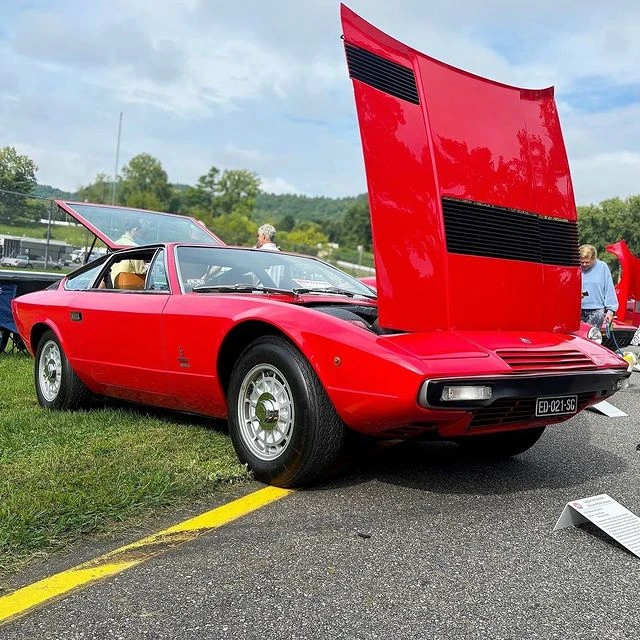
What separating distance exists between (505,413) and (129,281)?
110 inches

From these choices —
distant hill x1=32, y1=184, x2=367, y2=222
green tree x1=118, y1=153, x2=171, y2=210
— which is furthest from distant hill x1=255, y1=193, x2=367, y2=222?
green tree x1=118, y1=153, x2=171, y2=210

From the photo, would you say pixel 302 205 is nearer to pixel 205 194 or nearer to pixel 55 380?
pixel 205 194

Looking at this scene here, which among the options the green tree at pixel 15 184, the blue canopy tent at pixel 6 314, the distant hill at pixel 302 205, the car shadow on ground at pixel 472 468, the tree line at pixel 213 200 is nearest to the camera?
the car shadow on ground at pixel 472 468

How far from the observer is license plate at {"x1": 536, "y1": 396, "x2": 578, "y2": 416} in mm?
3346

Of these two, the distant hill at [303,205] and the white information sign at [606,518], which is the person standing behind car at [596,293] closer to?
the white information sign at [606,518]

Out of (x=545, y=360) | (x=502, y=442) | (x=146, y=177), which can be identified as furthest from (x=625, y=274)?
(x=146, y=177)

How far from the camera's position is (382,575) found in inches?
98.2

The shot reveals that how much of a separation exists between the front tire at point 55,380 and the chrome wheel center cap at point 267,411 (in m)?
2.04

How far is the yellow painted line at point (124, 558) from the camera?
2237 millimetres

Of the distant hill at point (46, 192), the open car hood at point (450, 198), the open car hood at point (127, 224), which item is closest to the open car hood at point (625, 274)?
the open car hood at point (127, 224)

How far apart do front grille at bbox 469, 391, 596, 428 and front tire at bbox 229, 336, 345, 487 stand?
0.64m

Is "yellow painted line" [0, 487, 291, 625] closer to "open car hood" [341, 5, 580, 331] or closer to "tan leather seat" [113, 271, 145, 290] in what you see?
"open car hood" [341, 5, 580, 331]

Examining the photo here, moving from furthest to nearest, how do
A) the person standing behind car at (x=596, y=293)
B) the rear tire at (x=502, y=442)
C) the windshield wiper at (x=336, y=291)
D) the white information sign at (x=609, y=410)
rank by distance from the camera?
the person standing behind car at (x=596, y=293), the white information sign at (x=609, y=410), the windshield wiper at (x=336, y=291), the rear tire at (x=502, y=442)

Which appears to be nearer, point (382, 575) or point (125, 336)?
point (382, 575)
